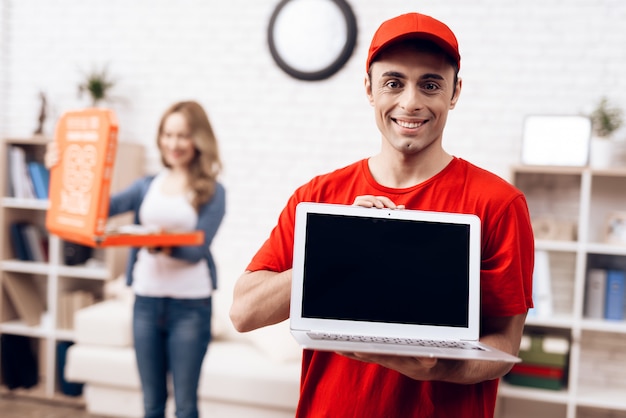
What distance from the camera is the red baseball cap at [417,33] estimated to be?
967 millimetres

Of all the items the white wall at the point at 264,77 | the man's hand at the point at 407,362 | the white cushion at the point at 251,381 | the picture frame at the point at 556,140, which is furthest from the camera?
the white wall at the point at 264,77

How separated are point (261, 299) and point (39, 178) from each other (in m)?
2.78

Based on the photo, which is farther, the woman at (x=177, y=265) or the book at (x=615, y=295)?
the book at (x=615, y=295)

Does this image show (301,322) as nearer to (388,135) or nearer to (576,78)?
(388,135)

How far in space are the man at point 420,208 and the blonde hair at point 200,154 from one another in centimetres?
114

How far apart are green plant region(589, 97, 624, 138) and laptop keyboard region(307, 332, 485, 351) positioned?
2.32 m

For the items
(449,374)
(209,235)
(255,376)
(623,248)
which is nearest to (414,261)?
(449,374)

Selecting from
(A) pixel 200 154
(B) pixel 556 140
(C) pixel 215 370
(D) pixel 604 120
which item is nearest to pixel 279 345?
(C) pixel 215 370

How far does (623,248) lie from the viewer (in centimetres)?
278

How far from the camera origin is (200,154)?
2240 millimetres

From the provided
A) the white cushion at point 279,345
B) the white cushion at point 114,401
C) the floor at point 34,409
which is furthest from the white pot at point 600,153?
the floor at point 34,409

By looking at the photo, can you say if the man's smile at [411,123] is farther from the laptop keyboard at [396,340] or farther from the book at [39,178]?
the book at [39,178]

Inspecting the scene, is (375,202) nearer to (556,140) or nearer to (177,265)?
(177,265)

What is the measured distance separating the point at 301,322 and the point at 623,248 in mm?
2372
